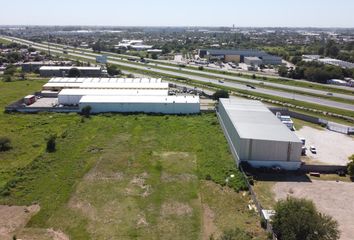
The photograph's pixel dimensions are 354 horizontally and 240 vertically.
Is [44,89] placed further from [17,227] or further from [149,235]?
[149,235]

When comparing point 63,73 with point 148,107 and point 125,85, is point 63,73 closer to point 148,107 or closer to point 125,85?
point 125,85

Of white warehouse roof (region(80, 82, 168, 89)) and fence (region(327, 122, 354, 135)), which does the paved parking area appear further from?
fence (region(327, 122, 354, 135))

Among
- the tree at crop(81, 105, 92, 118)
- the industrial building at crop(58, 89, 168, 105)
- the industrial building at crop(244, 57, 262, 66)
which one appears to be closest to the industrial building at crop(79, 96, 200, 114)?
the tree at crop(81, 105, 92, 118)

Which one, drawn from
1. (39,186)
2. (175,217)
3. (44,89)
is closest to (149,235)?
(175,217)

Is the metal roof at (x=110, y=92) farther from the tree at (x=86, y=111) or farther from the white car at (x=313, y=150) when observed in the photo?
the white car at (x=313, y=150)

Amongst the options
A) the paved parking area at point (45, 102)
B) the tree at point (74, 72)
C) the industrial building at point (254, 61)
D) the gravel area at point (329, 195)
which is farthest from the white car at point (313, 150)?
the industrial building at point (254, 61)

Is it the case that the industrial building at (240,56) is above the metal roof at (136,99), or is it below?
above

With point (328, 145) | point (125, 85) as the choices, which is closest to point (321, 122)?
point (328, 145)
